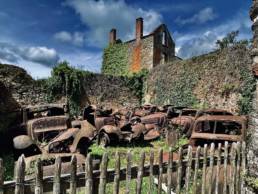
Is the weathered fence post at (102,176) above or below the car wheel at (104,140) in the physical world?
above

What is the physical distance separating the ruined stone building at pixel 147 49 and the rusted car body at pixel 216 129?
16.3 meters

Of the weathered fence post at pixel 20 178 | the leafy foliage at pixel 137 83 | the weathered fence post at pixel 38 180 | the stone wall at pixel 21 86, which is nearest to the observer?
the weathered fence post at pixel 20 178

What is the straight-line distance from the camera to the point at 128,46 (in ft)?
84.6

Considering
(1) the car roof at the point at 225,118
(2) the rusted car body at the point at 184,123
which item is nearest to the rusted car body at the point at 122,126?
(2) the rusted car body at the point at 184,123

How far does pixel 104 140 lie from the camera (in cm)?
899

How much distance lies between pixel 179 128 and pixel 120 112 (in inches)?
131

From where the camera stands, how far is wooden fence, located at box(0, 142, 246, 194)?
2623 millimetres

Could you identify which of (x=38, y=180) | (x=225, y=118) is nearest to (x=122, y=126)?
(x=225, y=118)

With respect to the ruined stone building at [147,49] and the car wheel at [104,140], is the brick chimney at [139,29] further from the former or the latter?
the car wheel at [104,140]

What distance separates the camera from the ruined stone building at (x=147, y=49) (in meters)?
24.1

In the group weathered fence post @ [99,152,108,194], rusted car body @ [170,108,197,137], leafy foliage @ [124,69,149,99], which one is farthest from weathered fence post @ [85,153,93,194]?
leafy foliage @ [124,69,149,99]

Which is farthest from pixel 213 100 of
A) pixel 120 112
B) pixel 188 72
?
pixel 120 112

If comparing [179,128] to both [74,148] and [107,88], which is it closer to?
[74,148]

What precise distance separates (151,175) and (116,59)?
2374 centimetres
